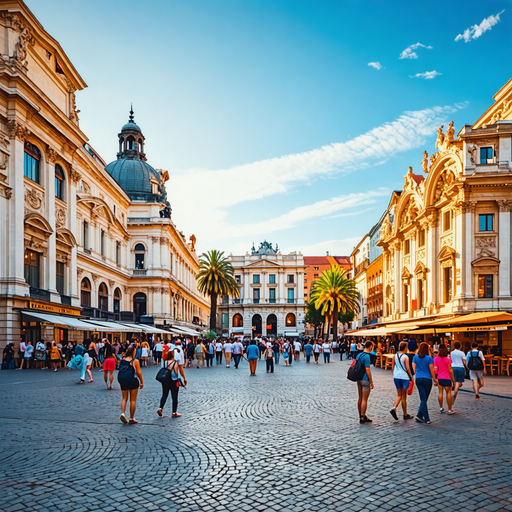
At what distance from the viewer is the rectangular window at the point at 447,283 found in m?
38.6

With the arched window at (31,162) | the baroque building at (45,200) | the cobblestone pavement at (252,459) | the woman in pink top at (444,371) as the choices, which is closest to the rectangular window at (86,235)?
the baroque building at (45,200)

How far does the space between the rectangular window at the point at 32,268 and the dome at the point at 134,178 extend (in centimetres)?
3322

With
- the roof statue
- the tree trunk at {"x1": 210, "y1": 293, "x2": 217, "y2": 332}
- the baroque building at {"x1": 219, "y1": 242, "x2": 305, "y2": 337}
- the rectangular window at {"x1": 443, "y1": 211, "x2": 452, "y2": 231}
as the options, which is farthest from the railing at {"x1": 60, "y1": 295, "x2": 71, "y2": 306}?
the roof statue

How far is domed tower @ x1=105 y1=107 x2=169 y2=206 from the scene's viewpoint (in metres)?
64.3

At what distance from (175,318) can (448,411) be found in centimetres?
5526

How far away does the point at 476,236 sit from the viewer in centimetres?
3534

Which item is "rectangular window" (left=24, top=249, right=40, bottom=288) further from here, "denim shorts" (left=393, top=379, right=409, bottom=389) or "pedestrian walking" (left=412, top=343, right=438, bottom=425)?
"pedestrian walking" (left=412, top=343, right=438, bottom=425)

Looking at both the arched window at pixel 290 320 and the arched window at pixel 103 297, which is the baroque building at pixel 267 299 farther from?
the arched window at pixel 103 297

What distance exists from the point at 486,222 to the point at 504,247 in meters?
1.94

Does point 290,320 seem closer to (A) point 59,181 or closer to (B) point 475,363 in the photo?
(A) point 59,181

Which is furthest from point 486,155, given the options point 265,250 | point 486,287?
point 265,250

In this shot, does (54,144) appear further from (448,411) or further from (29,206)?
(448,411)

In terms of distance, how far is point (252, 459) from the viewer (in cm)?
775

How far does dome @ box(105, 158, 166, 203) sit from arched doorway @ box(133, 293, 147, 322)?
36.7 feet
